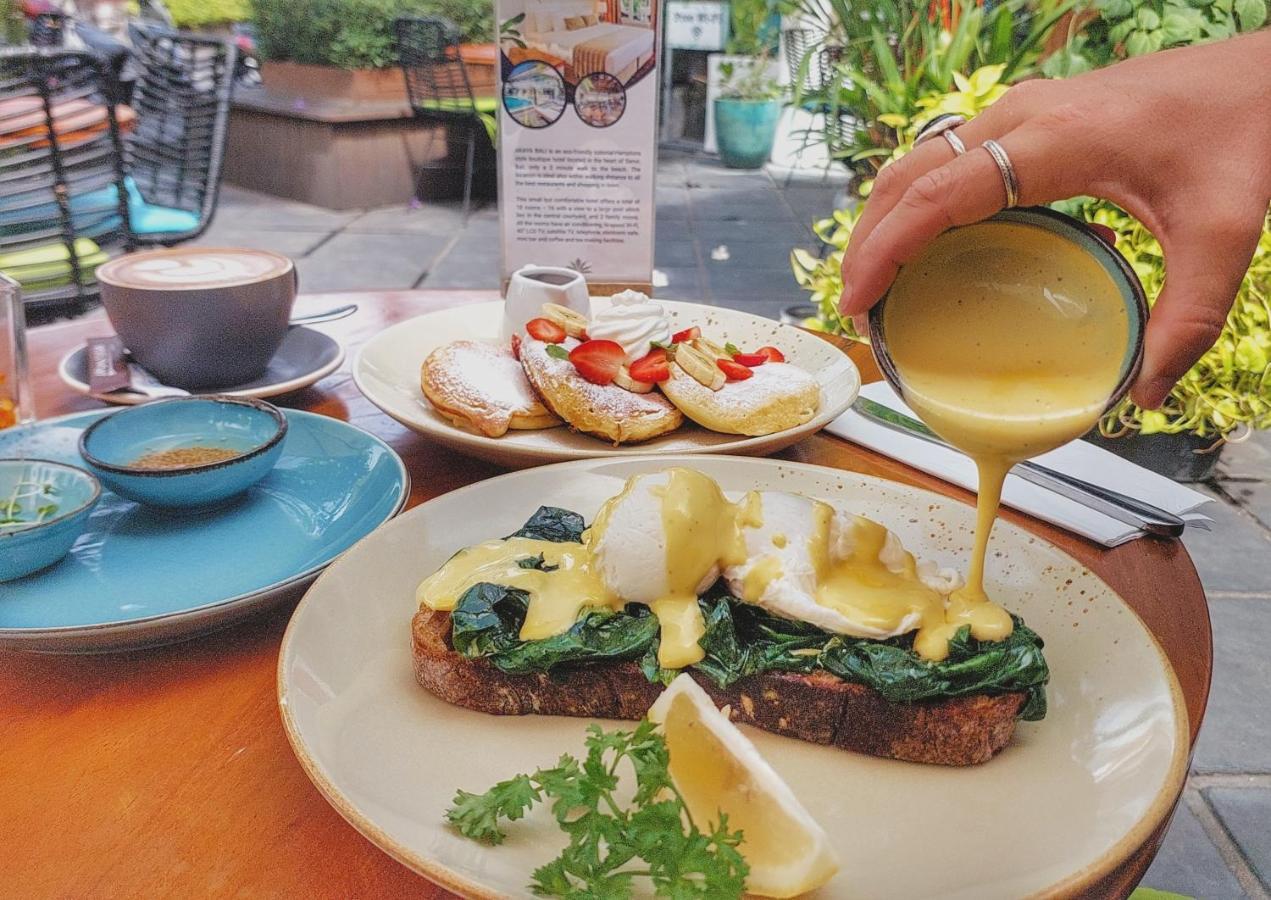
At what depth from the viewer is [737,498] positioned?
148 cm

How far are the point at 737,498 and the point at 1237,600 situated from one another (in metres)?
2.78

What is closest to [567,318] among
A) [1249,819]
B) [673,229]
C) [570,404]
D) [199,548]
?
[570,404]

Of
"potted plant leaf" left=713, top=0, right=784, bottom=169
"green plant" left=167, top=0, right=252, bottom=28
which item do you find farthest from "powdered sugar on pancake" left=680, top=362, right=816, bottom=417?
"green plant" left=167, top=0, right=252, bottom=28

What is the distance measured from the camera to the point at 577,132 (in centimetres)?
238

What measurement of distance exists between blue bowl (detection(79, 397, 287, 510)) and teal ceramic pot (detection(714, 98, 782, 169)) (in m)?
10.0

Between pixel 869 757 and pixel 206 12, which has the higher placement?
pixel 206 12

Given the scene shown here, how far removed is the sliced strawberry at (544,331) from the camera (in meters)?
1.91

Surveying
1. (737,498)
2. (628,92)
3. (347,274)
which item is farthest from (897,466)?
(347,274)

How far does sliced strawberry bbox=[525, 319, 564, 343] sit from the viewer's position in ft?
6.27

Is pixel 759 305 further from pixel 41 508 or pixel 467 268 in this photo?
pixel 41 508

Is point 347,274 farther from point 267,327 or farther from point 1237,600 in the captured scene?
point 1237,600

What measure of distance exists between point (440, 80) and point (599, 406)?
7859 mm

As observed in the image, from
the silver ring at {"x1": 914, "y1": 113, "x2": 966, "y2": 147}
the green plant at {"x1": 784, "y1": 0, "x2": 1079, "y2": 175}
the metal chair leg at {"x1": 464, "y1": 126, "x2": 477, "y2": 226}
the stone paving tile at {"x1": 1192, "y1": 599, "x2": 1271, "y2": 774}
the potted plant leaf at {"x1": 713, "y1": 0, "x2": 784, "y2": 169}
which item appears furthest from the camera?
the potted plant leaf at {"x1": 713, "y1": 0, "x2": 784, "y2": 169}

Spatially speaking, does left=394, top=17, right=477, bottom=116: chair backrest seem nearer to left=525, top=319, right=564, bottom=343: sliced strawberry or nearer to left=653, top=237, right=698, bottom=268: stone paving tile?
left=653, top=237, right=698, bottom=268: stone paving tile
